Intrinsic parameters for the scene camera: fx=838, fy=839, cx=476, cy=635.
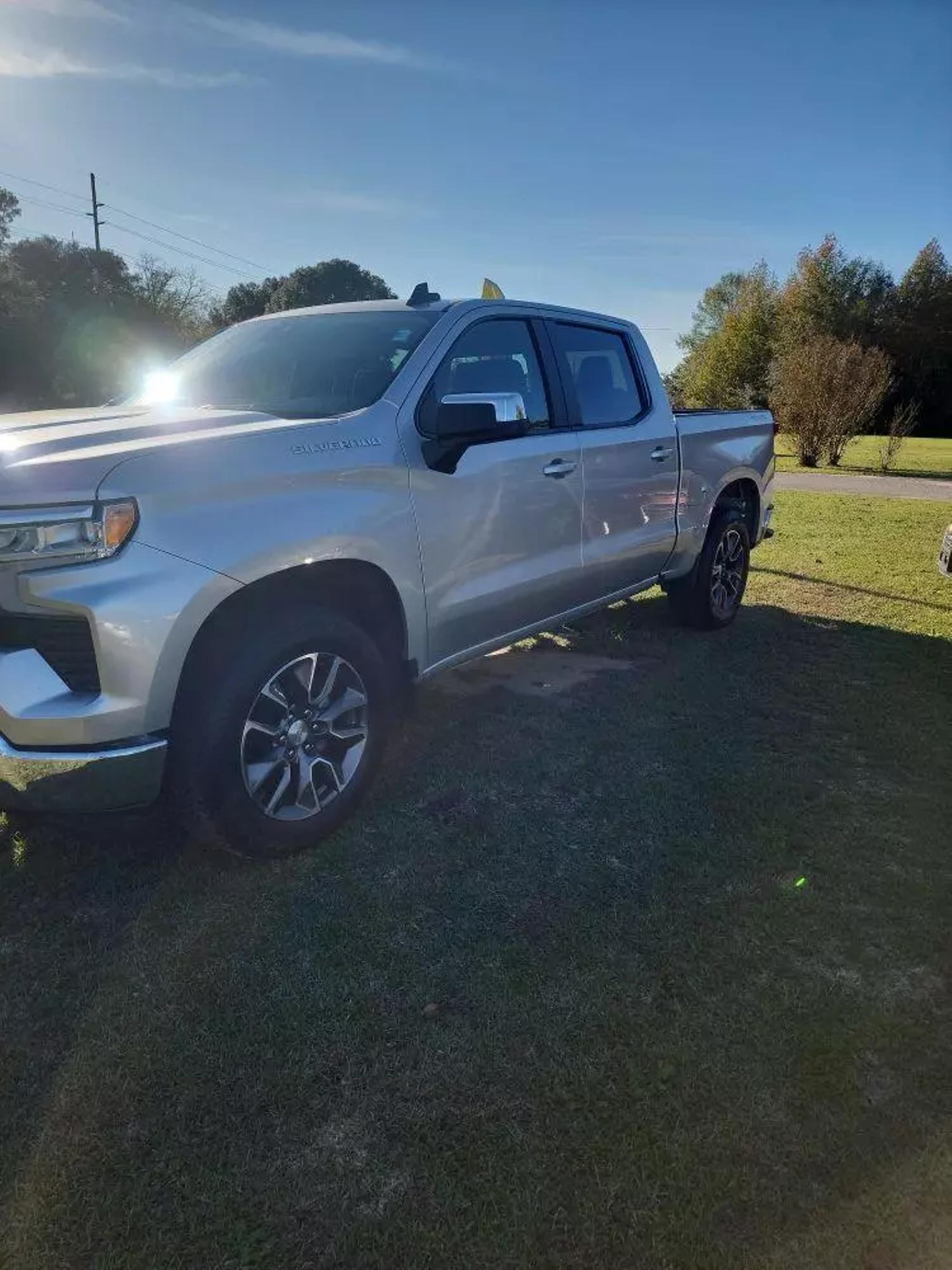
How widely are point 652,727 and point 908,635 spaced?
2755mm

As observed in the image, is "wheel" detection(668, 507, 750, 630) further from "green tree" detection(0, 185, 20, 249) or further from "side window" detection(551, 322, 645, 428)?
"green tree" detection(0, 185, 20, 249)

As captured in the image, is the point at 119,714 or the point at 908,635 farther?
the point at 908,635

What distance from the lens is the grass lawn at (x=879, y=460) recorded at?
20734 millimetres

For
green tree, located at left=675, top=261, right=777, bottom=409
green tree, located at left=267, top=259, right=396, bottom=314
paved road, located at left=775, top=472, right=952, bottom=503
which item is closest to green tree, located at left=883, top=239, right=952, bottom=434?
green tree, located at left=675, top=261, right=777, bottom=409

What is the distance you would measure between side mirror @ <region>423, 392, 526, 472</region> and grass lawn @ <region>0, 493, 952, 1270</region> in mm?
1389

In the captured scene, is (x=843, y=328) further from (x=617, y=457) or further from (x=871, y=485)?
(x=617, y=457)

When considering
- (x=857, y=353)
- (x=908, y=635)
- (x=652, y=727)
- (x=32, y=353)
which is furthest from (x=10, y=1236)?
(x=32, y=353)

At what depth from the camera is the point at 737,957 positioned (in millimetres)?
2545

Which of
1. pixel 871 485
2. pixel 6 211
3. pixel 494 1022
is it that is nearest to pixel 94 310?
pixel 6 211

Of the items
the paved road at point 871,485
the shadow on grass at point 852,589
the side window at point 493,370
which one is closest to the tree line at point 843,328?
the paved road at point 871,485

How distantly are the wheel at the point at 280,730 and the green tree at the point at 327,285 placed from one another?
57025 millimetres

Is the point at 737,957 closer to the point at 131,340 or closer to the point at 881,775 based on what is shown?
the point at 881,775

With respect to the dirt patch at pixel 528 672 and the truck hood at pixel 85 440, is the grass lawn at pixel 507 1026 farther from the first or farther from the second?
the truck hood at pixel 85 440

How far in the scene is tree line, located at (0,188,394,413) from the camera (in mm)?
33125
